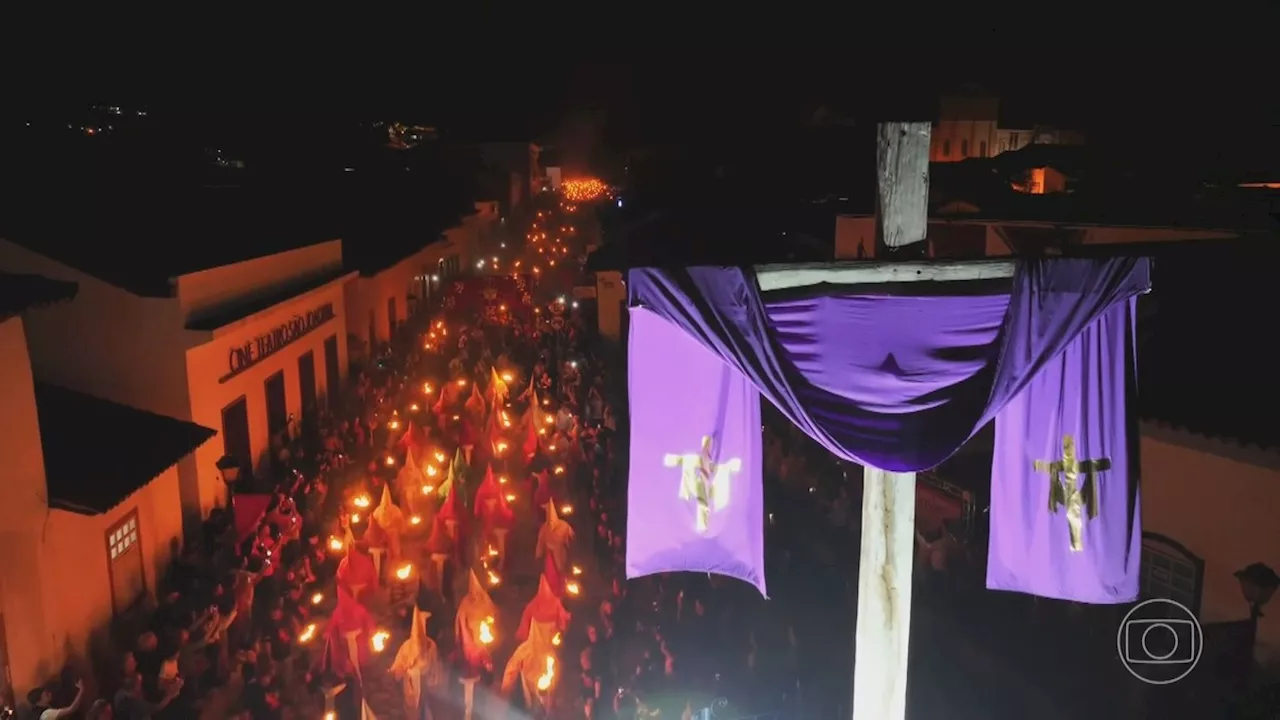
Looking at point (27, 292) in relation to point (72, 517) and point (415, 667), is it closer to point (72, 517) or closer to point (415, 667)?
point (72, 517)

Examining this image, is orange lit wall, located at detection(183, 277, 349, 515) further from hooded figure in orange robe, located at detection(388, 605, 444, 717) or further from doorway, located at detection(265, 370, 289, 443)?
hooded figure in orange robe, located at detection(388, 605, 444, 717)

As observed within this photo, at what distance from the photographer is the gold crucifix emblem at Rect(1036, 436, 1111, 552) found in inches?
206

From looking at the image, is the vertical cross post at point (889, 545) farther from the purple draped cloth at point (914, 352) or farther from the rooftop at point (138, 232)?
the rooftop at point (138, 232)

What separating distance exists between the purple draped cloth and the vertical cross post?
407mm

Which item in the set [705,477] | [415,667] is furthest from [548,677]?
[705,477]

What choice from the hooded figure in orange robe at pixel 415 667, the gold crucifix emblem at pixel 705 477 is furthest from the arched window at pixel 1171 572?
the hooded figure in orange robe at pixel 415 667

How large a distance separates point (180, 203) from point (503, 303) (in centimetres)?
1451

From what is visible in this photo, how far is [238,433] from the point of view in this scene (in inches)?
569

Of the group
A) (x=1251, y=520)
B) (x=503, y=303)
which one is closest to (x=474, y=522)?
(x=1251, y=520)

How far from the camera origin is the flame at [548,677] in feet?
29.0

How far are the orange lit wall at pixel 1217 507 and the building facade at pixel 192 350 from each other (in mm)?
11687

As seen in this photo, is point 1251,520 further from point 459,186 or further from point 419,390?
point 459,186

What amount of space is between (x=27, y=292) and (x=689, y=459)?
6.38 metres

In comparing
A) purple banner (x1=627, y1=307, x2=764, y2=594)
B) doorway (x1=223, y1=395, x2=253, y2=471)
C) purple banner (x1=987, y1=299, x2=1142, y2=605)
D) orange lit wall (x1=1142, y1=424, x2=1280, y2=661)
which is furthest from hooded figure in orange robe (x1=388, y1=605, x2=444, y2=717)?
orange lit wall (x1=1142, y1=424, x2=1280, y2=661)
